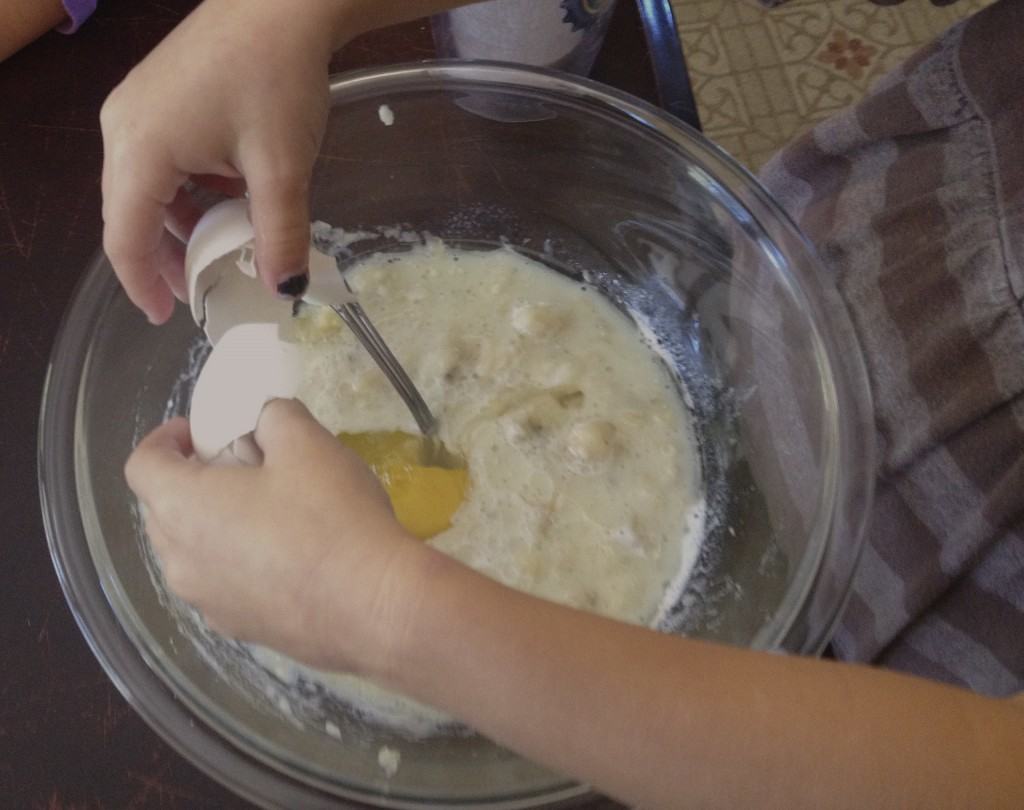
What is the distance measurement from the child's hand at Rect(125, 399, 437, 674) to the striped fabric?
0.39 meters

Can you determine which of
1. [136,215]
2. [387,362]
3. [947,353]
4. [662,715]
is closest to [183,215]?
[136,215]

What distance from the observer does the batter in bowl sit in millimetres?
628

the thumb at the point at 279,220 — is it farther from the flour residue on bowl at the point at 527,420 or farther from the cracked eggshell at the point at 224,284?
the flour residue on bowl at the point at 527,420

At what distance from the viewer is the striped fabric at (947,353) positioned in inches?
23.2

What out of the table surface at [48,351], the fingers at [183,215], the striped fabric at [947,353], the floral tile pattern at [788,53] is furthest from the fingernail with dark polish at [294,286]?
the floral tile pattern at [788,53]

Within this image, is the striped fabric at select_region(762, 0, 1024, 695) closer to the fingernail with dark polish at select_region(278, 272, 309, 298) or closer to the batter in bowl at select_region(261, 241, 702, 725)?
the batter in bowl at select_region(261, 241, 702, 725)

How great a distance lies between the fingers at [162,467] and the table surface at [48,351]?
21 centimetres

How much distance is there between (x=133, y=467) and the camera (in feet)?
1.49

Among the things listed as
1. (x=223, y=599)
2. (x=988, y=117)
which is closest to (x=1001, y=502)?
(x=988, y=117)

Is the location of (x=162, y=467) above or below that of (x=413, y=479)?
above

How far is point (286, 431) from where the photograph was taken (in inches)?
16.8

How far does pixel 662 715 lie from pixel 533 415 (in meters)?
0.32

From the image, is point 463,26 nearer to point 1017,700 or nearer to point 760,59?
point 1017,700

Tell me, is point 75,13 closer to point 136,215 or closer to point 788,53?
point 136,215
